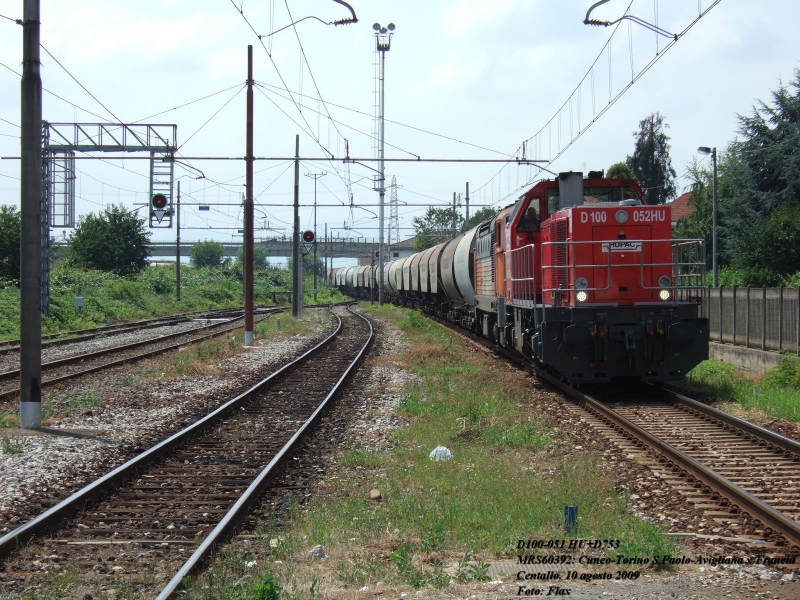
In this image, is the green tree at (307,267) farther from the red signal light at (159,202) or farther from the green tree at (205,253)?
the red signal light at (159,202)

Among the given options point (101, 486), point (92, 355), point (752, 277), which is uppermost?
point (752, 277)

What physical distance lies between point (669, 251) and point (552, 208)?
7.59 ft

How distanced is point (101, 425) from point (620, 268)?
7.94 metres

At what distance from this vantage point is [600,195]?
1388cm

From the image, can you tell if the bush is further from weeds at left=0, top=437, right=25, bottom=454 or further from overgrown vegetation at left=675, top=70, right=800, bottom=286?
weeds at left=0, top=437, right=25, bottom=454

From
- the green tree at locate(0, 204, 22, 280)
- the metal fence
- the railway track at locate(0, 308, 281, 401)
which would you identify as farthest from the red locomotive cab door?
the green tree at locate(0, 204, 22, 280)

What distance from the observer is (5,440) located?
909 cm

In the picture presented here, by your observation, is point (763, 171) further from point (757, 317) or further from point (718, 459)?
point (718, 459)

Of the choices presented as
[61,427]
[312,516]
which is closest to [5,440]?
[61,427]

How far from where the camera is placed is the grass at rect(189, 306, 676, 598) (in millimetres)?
5199

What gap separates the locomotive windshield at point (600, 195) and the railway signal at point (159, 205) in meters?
14.3

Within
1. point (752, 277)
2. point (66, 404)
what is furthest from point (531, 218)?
point (752, 277)

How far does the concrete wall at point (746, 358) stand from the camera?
15820 mm

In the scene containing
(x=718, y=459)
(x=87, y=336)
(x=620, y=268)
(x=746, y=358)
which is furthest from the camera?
(x=87, y=336)
